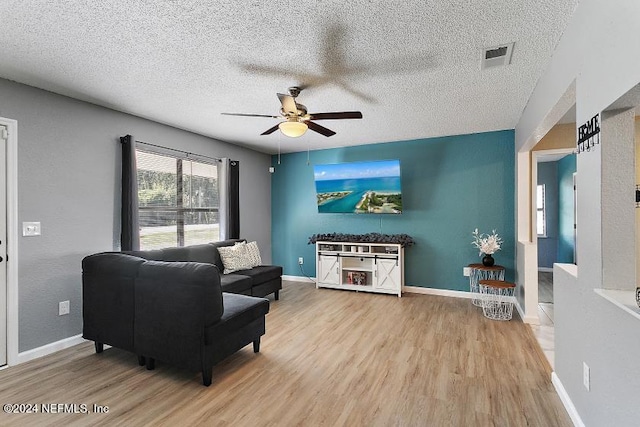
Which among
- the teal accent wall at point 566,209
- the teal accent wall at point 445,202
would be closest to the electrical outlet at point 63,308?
the teal accent wall at point 445,202

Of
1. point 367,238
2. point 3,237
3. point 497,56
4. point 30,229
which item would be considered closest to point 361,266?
point 367,238

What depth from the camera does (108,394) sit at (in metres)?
2.29

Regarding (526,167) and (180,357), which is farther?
(526,167)

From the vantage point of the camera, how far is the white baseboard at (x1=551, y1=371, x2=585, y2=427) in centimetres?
190

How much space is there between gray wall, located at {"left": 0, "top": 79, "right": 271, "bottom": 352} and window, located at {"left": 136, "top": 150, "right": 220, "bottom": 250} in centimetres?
37

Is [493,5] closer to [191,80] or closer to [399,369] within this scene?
[191,80]

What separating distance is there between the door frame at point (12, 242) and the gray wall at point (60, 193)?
0.14 feet

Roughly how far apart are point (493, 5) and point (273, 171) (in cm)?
468

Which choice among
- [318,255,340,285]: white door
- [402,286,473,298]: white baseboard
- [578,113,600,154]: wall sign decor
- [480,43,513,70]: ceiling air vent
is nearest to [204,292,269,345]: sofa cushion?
[318,255,340,285]: white door

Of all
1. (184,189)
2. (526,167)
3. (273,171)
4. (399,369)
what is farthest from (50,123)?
(526,167)

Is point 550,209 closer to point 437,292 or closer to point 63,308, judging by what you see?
point 437,292

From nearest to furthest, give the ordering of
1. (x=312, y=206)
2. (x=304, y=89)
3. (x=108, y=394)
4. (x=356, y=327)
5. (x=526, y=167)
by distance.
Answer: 1. (x=108, y=394)
2. (x=304, y=89)
3. (x=356, y=327)
4. (x=526, y=167)
5. (x=312, y=206)

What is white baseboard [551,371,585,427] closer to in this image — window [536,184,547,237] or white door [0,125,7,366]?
white door [0,125,7,366]

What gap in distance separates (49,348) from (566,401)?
4269 millimetres
